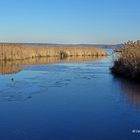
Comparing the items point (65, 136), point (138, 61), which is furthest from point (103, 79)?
point (65, 136)

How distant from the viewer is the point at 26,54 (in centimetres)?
4069

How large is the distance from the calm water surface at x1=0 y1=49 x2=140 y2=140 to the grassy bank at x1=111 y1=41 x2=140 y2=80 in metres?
1.77

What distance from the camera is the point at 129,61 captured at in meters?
20.8

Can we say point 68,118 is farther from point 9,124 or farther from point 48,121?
point 9,124

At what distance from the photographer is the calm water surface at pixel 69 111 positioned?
29.7 ft

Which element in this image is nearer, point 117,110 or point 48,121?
point 48,121

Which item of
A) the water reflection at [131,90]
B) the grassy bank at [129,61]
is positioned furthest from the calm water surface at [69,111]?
the grassy bank at [129,61]

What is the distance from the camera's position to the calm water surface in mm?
9055

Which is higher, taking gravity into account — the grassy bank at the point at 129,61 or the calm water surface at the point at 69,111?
the grassy bank at the point at 129,61

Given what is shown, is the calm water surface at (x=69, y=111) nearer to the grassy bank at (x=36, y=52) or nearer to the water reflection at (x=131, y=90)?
the water reflection at (x=131, y=90)

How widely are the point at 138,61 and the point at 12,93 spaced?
7738mm

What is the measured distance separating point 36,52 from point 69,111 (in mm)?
33395

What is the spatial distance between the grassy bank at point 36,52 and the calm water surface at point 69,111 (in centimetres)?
1940

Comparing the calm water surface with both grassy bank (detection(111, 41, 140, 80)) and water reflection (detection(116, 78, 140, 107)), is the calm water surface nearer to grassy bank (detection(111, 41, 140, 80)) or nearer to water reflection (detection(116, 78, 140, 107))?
water reflection (detection(116, 78, 140, 107))
